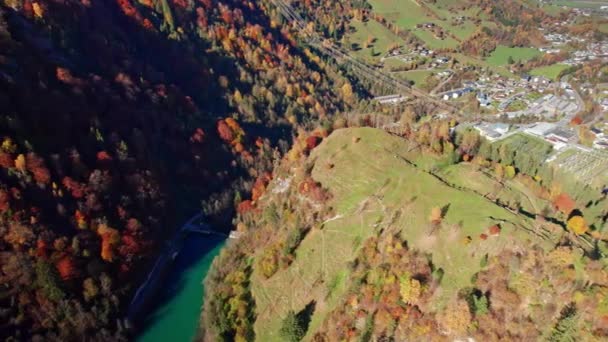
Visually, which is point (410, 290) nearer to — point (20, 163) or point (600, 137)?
point (20, 163)

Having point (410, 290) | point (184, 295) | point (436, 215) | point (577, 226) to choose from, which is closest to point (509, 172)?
point (577, 226)

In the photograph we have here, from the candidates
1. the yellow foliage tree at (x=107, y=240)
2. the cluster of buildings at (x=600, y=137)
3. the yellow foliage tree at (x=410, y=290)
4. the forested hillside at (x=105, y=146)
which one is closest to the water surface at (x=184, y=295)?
the forested hillside at (x=105, y=146)

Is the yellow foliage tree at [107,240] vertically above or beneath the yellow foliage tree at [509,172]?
above

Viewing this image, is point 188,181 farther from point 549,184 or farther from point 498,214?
point 549,184

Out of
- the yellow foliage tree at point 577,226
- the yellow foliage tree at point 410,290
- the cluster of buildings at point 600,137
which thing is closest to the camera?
the yellow foliage tree at point 410,290

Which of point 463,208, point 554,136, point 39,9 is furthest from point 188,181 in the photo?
point 554,136

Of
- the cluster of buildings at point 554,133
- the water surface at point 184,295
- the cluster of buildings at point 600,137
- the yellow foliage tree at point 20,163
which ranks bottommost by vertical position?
the cluster of buildings at point 600,137

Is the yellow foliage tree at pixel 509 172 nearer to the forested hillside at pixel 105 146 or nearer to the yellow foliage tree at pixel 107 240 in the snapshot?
the forested hillside at pixel 105 146
